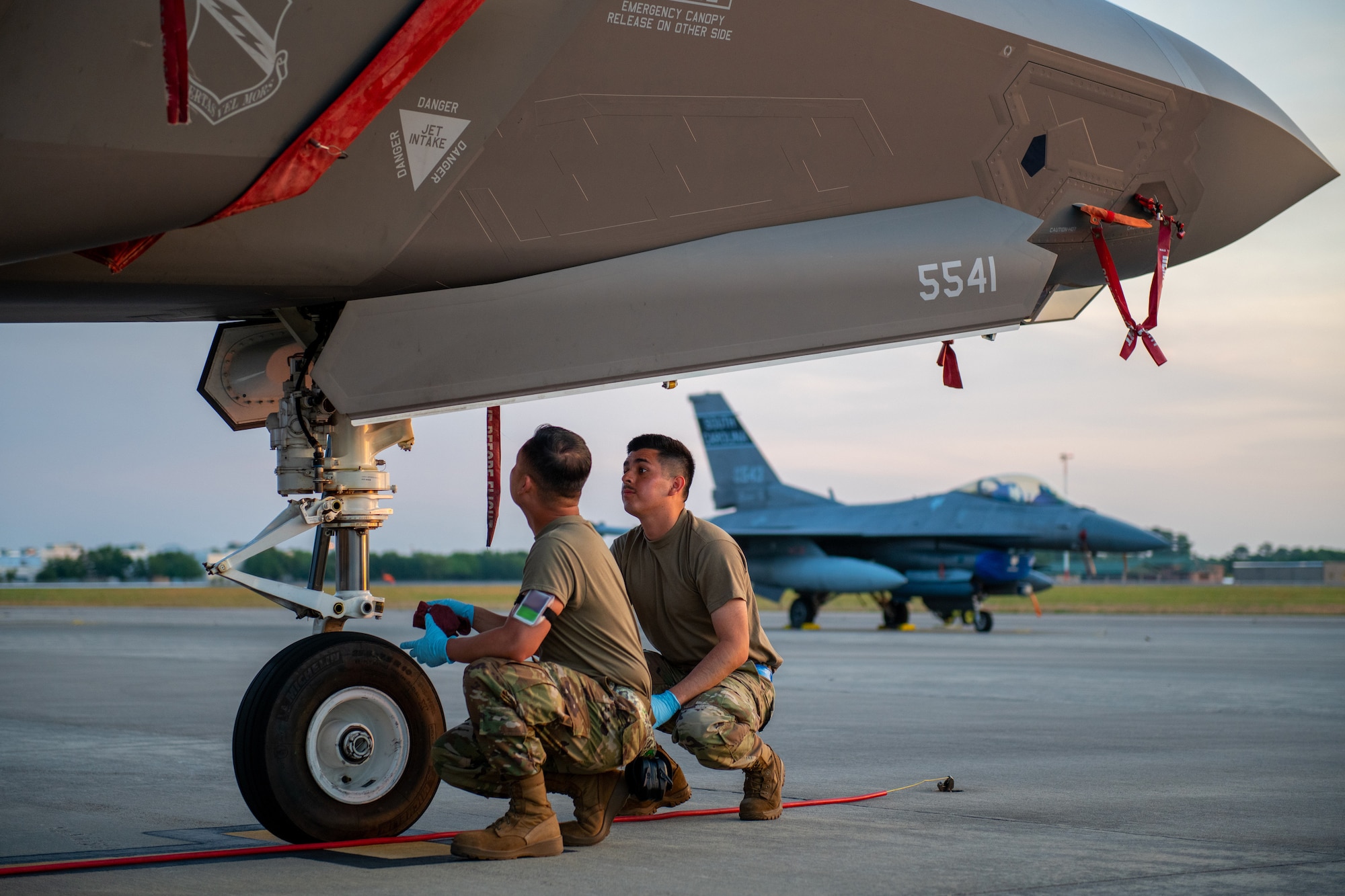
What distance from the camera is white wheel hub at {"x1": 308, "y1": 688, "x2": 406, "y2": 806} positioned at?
431 centimetres

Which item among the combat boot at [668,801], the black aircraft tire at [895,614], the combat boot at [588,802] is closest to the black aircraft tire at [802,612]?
the black aircraft tire at [895,614]

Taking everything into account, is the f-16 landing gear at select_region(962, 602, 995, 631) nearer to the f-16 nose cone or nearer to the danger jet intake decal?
the f-16 nose cone

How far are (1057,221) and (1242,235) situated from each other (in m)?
1.33

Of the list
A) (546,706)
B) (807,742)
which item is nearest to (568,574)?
(546,706)

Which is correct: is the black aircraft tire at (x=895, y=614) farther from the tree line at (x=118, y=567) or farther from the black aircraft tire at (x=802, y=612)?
the tree line at (x=118, y=567)

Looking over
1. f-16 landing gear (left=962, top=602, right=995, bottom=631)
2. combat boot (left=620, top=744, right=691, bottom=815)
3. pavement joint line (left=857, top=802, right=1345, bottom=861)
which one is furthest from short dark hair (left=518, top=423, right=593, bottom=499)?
f-16 landing gear (left=962, top=602, right=995, bottom=631)

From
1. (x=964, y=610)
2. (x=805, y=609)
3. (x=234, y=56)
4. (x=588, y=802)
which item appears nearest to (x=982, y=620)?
(x=964, y=610)

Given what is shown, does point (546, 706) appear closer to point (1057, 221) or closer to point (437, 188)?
point (437, 188)

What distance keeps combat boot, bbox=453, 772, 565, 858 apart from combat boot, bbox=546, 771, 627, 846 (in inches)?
6.8

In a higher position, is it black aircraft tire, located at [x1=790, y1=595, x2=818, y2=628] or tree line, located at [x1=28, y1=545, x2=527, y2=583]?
tree line, located at [x1=28, y1=545, x2=527, y2=583]

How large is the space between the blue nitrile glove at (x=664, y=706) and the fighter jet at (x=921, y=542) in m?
24.0

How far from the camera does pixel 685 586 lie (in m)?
5.02

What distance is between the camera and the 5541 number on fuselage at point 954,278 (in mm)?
5359

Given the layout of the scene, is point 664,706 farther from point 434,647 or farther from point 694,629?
point 434,647
